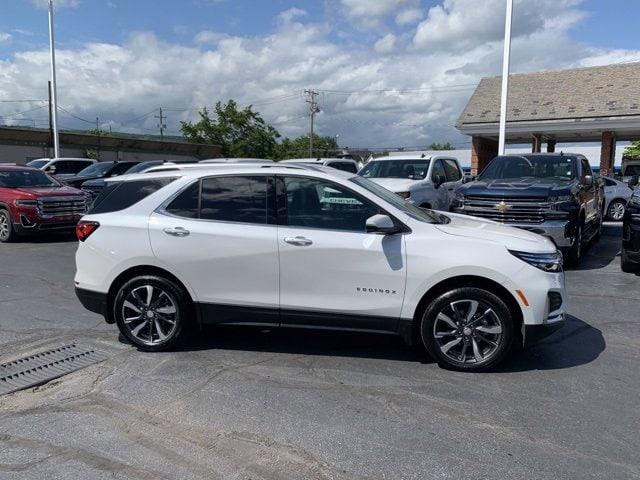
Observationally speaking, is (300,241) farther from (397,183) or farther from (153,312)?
(397,183)

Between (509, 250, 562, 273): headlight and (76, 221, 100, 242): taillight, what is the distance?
3.82 metres

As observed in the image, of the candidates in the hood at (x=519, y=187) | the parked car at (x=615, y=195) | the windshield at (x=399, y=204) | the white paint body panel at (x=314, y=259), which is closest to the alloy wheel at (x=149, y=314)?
the white paint body panel at (x=314, y=259)

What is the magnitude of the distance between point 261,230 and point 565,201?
588 cm

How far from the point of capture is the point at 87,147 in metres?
40.7

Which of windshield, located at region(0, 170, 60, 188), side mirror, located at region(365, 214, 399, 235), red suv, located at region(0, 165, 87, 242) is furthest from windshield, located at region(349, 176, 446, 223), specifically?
windshield, located at region(0, 170, 60, 188)

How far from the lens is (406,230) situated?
15.7 ft

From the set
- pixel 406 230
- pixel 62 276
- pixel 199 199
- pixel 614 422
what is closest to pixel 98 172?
pixel 62 276

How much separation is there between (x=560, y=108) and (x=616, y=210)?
901 centimetres

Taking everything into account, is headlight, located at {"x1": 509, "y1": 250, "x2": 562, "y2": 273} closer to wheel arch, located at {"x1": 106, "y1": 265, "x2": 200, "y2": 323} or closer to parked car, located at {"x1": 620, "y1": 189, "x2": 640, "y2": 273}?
wheel arch, located at {"x1": 106, "y1": 265, "x2": 200, "y2": 323}

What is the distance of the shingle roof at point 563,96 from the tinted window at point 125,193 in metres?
22.4

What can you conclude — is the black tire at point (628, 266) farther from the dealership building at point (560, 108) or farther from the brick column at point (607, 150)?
the brick column at point (607, 150)

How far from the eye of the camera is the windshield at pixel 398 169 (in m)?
12.0

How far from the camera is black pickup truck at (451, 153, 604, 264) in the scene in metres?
8.84

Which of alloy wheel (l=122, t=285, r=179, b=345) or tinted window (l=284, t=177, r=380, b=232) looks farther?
alloy wheel (l=122, t=285, r=179, b=345)
